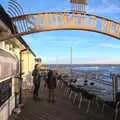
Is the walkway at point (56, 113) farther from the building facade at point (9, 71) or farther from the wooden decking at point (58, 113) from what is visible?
the building facade at point (9, 71)

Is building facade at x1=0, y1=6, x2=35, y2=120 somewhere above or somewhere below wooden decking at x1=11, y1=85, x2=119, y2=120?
above

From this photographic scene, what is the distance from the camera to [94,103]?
14.4 m

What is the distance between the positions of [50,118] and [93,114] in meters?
1.81

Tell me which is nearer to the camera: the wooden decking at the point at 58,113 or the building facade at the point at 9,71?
the building facade at the point at 9,71

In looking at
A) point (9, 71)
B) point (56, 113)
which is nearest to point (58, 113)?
point (56, 113)

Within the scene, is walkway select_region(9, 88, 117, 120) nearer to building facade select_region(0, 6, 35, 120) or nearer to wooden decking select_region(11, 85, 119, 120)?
wooden decking select_region(11, 85, 119, 120)

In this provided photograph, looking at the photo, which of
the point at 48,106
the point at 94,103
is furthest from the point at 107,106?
the point at 48,106

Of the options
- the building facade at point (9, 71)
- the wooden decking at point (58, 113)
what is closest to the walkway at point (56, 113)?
the wooden decking at point (58, 113)

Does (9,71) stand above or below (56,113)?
above

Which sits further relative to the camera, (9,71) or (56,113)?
(56,113)

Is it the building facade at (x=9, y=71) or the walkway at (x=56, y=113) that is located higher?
the building facade at (x=9, y=71)

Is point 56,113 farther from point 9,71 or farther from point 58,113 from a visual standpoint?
point 9,71

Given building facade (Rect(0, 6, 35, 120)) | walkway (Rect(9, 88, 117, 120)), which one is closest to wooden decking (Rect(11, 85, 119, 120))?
walkway (Rect(9, 88, 117, 120))

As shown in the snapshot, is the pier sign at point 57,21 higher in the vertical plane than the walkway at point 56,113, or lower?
higher
